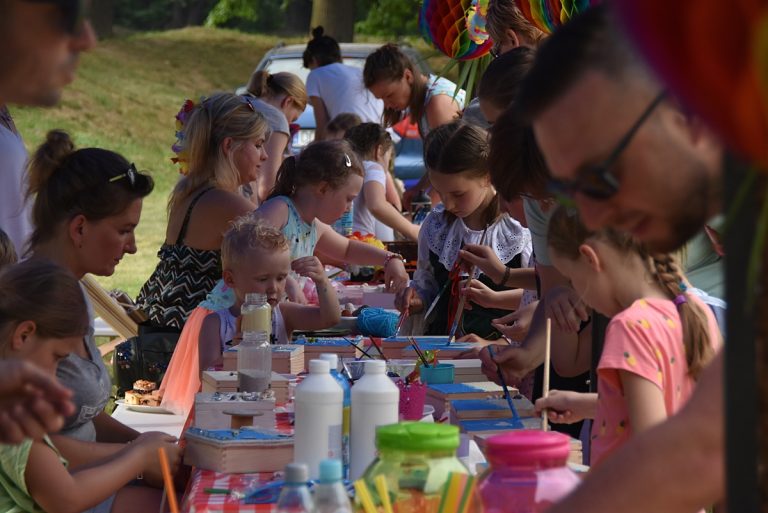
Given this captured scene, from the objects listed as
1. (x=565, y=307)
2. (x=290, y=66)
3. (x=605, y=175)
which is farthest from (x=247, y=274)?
(x=290, y=66)

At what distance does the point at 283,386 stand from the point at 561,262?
1.00 meters

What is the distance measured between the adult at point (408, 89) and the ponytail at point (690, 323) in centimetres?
469

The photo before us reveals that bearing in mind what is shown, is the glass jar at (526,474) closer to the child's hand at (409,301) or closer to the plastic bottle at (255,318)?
the plastic bottle at (255,318)

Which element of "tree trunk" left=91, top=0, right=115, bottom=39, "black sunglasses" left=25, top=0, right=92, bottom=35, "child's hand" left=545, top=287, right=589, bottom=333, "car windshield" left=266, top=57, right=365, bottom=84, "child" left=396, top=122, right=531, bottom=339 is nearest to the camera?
"black sunglasses" left=25, top=0, right=92, bottom=35

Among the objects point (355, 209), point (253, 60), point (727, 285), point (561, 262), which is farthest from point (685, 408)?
point (253, 60)

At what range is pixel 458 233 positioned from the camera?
15.3 feet

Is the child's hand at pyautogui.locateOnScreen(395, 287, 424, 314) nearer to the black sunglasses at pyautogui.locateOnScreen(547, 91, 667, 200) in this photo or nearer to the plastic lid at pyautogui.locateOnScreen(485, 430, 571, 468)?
the plastic lid at pyautogui.locateOnScreen(485, 430, 571, 468)

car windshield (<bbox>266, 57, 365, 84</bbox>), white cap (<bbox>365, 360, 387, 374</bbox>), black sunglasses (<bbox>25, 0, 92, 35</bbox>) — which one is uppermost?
black sunglasses (<bbox>25, 0, 92, 35</bbox>)

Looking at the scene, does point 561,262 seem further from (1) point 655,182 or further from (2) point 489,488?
(1) point 655,182

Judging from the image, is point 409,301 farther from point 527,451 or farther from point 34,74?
point 34,74

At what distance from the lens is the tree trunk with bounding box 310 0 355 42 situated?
1798cm

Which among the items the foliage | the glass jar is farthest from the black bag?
the foliage

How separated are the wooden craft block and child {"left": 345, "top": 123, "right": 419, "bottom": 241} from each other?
477cm

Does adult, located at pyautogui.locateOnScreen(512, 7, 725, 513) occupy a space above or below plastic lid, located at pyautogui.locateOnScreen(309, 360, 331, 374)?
above
